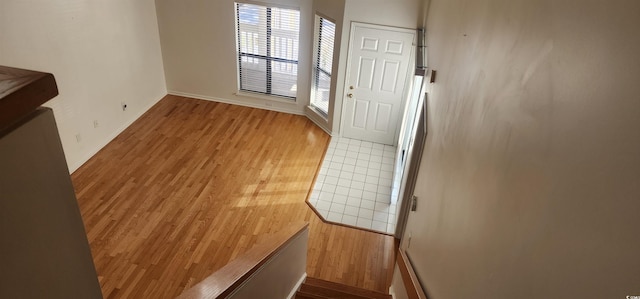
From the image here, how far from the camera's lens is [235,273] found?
212 centimetres

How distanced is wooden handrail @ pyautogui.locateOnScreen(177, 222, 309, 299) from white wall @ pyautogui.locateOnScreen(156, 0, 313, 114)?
4615 mm

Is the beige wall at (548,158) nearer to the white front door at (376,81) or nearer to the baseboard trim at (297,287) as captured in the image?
the baseboard trim at (297,287)

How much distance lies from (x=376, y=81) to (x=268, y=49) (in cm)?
202

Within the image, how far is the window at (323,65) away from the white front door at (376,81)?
0.45 metres

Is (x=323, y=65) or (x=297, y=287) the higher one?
(x=323, y=65)

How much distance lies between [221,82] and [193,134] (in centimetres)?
133

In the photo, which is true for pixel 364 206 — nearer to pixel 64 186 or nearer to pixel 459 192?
pixel 459 192

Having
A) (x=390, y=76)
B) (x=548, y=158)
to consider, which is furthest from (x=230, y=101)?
(x=548, y=158)

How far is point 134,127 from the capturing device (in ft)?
21.8

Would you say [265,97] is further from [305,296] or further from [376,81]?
[305,296]

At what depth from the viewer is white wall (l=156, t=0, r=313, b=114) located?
6777 millimetres

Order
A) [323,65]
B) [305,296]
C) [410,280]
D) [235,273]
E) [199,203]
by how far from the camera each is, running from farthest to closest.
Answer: [323,65] → [199,203] → [305,296] → [410,280] → [235,273]

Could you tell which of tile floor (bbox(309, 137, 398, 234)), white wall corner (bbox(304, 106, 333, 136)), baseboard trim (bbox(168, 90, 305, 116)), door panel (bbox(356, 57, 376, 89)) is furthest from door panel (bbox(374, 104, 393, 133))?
baseboard trim (bbox(168, 90, 305, 116))

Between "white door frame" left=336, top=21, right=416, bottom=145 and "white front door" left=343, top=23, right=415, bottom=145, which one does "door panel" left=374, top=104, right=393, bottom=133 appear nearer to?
"white front door" left=343, top=23, right=415, bottom=145
